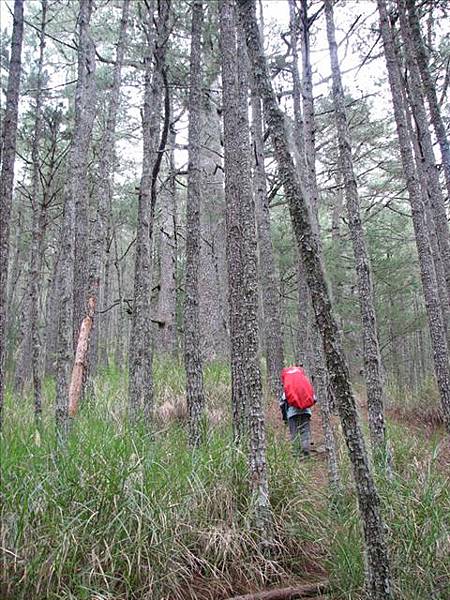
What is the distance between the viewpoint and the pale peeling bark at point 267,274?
31.9ft

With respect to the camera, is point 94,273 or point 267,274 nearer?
point 94,273

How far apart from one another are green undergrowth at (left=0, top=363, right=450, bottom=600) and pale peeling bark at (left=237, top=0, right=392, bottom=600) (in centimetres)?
51

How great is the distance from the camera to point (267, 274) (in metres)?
10.1

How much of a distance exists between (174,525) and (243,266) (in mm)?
2188

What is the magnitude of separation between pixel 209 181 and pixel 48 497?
1001 cm

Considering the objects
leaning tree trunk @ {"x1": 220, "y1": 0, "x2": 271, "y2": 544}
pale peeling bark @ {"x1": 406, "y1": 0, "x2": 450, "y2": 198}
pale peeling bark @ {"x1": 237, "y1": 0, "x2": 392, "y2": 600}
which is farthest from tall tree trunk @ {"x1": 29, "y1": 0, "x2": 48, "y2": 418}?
pale peeling bark @ {"x1": 406, "y1": 0, "x2": 450, "y2": 198}

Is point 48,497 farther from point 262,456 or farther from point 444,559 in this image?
point 444,559

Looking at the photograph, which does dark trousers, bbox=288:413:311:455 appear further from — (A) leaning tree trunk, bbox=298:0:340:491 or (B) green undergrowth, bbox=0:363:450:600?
A: (B) green undergrowth, bbox=0:363:450:600

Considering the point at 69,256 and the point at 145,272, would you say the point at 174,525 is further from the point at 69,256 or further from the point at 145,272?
the point at 145,272

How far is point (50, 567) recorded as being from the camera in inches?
116

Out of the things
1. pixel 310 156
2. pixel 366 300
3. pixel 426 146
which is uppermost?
pixel 426 146

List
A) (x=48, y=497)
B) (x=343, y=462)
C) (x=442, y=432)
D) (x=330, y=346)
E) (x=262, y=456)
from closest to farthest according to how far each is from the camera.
A: (x=330, y=346) < (x=48, y=497) < (x=262, y=456) < (x=343, y=462) < (x=442, y=432)

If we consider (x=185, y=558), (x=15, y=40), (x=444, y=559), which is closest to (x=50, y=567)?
(x=185, y=558)

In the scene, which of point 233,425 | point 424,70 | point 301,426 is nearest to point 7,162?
point 233,425
